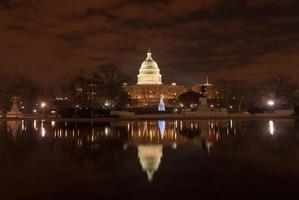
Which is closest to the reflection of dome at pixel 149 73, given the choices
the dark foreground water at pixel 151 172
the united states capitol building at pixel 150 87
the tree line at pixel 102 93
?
the united states capitol building at pixel 150 87

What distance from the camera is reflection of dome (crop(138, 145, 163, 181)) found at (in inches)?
483

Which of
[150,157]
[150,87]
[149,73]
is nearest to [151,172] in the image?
[150,157]

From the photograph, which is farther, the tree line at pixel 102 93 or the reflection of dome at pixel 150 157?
the tree line at pixel 102 93

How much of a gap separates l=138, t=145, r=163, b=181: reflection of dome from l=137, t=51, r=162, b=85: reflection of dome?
138182 mm

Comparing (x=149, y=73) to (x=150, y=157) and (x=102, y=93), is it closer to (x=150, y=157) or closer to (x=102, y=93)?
(x=102, y=93)

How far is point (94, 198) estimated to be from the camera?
9.03m

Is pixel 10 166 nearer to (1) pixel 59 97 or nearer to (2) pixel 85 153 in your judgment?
(2) pixel 85 153

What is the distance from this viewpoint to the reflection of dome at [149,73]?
155875 mm

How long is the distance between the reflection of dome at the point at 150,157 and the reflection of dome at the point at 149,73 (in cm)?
13818

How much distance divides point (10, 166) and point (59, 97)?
87.0 metres

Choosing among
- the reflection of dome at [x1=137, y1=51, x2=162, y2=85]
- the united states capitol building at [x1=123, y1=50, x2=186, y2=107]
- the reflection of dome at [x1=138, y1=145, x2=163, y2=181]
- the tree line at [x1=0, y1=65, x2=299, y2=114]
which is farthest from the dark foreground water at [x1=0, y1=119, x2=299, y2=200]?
the reflection of dome at [x1=137, y1=51, x2=162, y2=85]

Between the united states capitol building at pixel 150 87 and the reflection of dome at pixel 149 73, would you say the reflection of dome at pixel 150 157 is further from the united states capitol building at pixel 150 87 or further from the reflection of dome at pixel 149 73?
the reflection of dome at pixel 149 73

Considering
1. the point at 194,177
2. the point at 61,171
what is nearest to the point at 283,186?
the point at 194,177

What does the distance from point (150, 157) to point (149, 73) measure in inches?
5603
